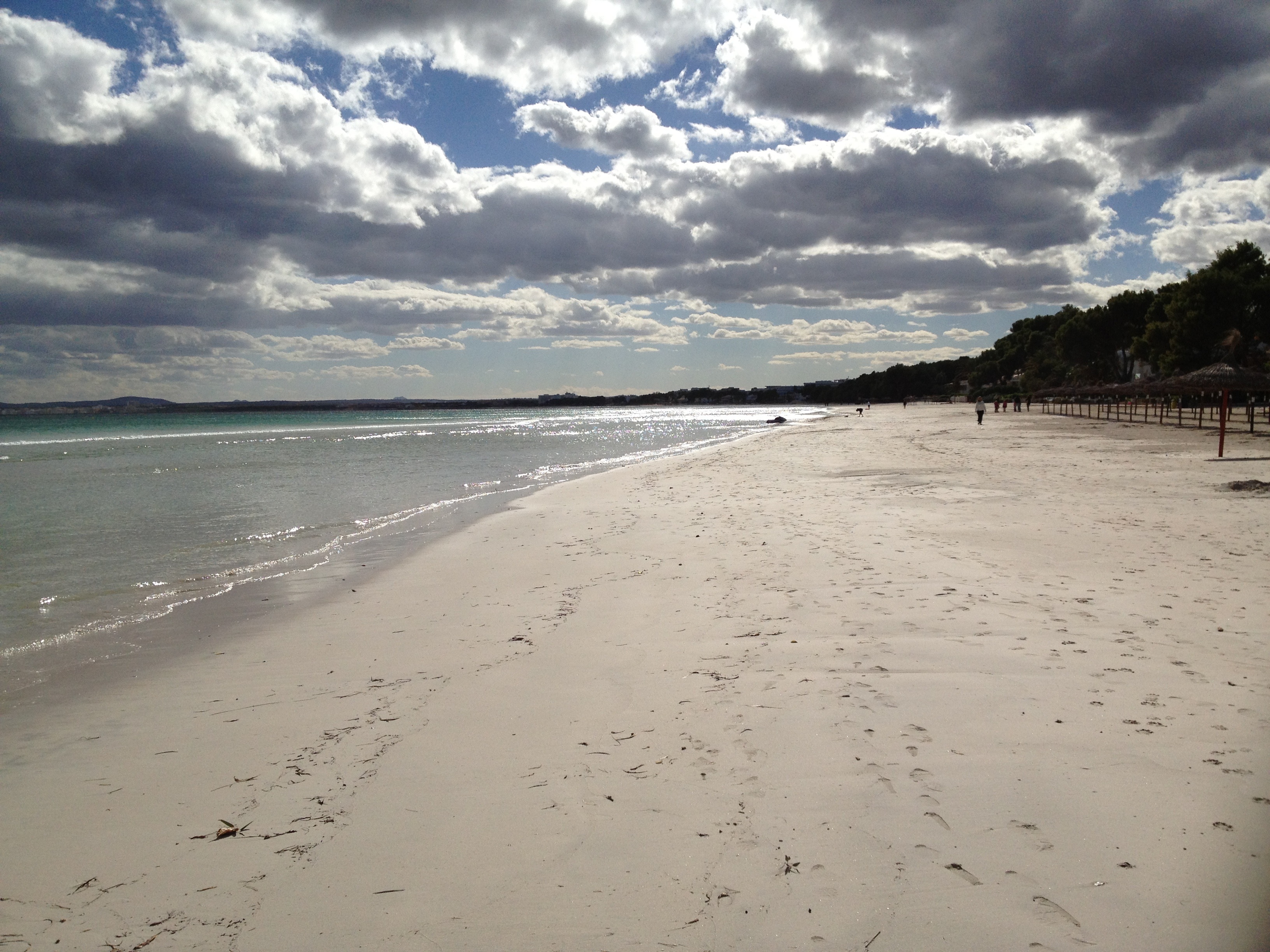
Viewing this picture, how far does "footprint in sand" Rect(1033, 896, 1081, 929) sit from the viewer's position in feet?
8.36

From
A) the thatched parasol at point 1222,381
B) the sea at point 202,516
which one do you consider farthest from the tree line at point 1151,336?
the sea at point 202,516

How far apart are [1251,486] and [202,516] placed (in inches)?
784

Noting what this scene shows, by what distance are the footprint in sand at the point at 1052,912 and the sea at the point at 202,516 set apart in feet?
23.1

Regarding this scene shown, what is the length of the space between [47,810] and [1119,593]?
26.4ft

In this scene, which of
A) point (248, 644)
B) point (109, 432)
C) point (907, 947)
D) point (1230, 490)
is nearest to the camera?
point (907, 947)

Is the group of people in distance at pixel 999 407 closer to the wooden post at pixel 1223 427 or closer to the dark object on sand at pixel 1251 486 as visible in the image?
the wooden post at pixel 1223 427

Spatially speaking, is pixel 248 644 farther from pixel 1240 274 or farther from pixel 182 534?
pixel 1240 274

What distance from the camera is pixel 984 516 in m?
10.8

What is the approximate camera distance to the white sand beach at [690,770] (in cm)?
270

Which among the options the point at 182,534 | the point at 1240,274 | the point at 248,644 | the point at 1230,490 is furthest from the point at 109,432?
the point at 1240,274

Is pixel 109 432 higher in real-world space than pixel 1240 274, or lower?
lower

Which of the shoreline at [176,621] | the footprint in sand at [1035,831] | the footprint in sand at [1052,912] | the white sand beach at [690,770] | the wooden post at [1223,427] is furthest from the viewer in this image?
the wooden post at [1223,427]

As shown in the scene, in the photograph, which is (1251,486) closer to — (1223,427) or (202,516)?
(1223,427)

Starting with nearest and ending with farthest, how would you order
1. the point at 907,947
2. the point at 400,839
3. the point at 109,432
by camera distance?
the point at 907,947 → the point at 400,839 → the point at 109,432
